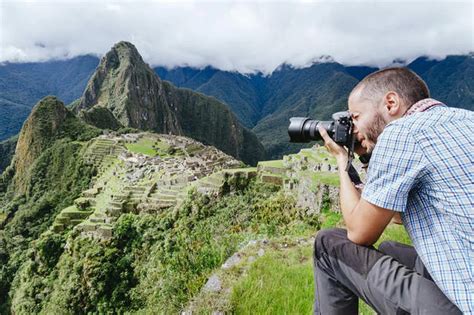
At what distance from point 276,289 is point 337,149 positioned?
1211mm

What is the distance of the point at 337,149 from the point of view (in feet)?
5.74

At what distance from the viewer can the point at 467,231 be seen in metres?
1.17

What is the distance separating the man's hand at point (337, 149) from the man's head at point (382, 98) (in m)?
0.16

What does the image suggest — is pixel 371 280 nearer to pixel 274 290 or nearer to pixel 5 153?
pixel 274 290

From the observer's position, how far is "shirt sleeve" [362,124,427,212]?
122 centimetres

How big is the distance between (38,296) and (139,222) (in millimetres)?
8223

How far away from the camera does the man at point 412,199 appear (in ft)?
3.87

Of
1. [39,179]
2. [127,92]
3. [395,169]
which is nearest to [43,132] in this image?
[39,179]

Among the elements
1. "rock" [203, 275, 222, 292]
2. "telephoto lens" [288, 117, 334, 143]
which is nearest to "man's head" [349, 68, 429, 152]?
"telephoto lens" [288, 117, 334, 143]

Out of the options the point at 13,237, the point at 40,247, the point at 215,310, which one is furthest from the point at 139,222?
the point at 13,237

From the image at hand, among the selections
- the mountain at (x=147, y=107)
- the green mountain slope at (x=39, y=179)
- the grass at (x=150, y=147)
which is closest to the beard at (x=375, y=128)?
the green mountain slope at (x=39, y=179)

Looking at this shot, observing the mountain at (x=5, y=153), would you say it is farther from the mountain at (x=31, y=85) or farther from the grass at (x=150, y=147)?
the grass at (x=150, y=147)

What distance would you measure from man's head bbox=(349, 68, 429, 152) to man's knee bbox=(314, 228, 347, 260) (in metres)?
0.48

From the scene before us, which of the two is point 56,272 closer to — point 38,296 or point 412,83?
point 38,296
